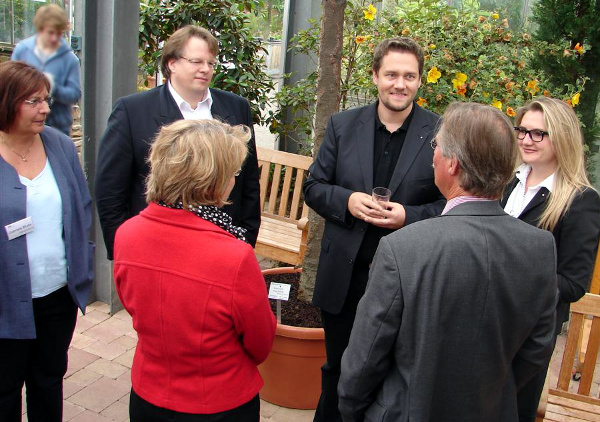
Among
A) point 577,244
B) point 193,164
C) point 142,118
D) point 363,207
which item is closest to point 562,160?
point 577,244

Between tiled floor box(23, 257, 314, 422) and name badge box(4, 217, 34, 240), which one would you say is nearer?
name badge box(4, 217, 34, 240)

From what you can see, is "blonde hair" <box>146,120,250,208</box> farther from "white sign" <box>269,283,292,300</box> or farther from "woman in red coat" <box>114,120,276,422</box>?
"white sign" <box>269,283,292,300</box>

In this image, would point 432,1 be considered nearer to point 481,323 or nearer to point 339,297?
point 339,297

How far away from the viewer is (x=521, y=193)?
262 centimetres

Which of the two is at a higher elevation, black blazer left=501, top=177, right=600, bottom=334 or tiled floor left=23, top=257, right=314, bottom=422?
black blazer left=501, top=177, right=600, bottom=334

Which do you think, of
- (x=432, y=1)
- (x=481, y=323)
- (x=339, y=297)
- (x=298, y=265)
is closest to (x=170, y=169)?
(x=481, y=323)

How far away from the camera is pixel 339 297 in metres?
2.71

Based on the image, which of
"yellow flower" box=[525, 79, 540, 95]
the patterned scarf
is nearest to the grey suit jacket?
the patterned scarf

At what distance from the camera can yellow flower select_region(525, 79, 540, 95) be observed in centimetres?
455

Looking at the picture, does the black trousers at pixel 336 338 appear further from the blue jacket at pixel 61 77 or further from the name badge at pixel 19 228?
the blue jacket at pixel 61 77

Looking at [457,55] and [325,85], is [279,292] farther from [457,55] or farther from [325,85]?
[457,55]

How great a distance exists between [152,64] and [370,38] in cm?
213

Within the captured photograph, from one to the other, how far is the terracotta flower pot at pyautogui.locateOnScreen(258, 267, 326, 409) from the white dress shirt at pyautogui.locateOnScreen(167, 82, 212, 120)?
1.20 m

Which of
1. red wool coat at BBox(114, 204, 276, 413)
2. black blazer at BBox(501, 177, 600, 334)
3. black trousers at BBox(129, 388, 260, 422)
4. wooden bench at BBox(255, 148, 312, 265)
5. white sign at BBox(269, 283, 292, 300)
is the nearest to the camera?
red wool coat at BBox(114, 204, 276, 413)
